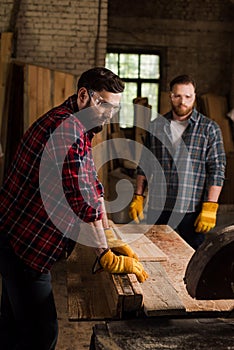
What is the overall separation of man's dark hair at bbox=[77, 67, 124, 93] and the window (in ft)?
26.3

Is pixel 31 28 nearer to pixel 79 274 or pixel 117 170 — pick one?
pixel 117 170

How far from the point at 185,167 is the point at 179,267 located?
1473 mm

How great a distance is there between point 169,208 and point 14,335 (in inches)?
76.2

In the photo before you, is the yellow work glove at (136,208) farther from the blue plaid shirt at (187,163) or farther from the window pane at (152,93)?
the window pane at (152,93)

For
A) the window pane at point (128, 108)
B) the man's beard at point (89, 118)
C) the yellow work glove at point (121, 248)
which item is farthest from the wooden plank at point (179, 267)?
the window pane at point (128, 108)

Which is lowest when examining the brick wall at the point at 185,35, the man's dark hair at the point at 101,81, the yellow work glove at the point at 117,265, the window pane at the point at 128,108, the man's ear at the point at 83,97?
the yellow work glove at the point at 117,265

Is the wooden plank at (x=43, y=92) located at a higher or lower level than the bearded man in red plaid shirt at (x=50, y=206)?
higher

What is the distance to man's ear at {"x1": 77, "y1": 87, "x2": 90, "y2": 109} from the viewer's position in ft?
9.18

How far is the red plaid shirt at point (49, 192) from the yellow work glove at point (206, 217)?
1817 millimetres

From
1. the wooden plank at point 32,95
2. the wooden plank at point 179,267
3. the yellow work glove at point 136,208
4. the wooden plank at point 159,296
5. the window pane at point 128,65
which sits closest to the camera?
the wooden plank at point 159,296

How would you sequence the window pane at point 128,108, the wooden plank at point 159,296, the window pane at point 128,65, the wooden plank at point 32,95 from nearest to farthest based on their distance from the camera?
1. the wooden plank at point 159,296
2. the wooden plank at point 32,95
3. the window pane at point 128,108
4. the window pane at point 128,65

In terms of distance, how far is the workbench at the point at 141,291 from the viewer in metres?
2.48

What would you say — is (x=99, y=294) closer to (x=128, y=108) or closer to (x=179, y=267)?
(x=179, y=267)

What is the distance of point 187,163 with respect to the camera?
4.47 m
